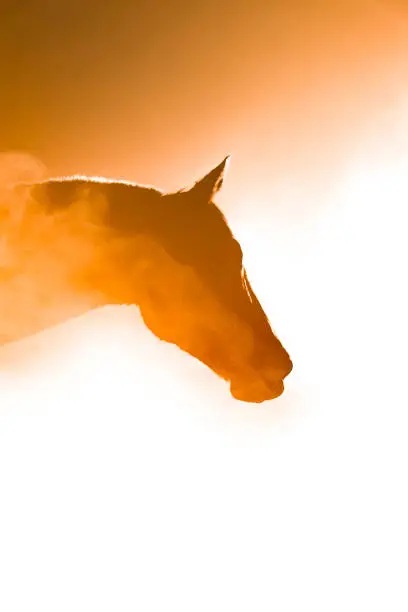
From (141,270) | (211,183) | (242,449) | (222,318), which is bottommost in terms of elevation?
(242,449)

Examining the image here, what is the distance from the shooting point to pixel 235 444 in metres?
1.29

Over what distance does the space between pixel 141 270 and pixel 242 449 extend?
0.55 meters

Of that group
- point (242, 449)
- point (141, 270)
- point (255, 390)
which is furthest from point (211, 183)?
point (242, 449)

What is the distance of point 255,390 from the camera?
3.72 ft

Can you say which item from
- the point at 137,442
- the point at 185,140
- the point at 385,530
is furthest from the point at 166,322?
the point at 385,530

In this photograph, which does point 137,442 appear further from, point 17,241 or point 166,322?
point 17,241

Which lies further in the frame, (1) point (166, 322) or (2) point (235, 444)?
(2) point (235, 444)

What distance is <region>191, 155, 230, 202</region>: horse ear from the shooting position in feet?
3.67

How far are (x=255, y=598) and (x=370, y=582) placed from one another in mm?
290

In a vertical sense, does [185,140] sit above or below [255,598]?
above

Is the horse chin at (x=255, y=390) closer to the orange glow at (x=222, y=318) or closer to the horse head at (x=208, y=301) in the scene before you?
the horse head at (x=208, y=301)

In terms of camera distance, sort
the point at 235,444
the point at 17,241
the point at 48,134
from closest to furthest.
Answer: the point at 17,241, the point at 48,134, the point at 235,444

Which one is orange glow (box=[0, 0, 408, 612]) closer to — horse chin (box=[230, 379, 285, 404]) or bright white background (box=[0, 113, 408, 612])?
bright white background (box=[0, 113, 408, 612])

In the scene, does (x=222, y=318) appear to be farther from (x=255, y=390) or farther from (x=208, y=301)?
(x=255, y=390)
